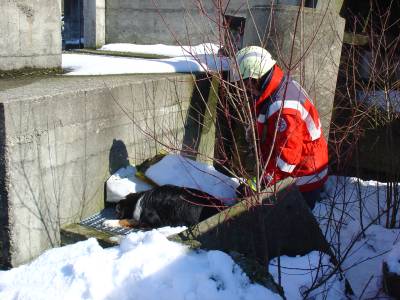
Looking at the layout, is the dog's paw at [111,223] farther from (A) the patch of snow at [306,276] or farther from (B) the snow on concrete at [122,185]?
(A) the patch of snow at [306,276]

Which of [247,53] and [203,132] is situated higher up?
[247,53]

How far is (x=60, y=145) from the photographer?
3.92 metres

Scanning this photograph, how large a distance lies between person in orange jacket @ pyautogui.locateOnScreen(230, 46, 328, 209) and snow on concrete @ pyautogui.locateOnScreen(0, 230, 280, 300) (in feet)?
4.71

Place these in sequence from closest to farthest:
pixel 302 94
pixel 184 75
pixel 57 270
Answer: pixel 57 270 < pixel 302 94 < pixel 184 75

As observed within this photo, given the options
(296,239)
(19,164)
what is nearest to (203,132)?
(296,239)

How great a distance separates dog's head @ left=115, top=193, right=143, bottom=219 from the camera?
14.4 feet

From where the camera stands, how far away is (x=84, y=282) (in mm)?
2629

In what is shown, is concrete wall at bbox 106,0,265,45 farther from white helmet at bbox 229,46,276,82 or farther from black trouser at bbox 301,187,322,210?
black trouser at bbox 301,187,322,210

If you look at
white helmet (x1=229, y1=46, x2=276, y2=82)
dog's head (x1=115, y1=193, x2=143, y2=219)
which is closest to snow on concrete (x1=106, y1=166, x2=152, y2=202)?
dog's head (x1=115, y1=193, x2=143, y2=219)

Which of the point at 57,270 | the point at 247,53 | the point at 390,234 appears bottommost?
the point at 390,234

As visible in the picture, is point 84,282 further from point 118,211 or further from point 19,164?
point 118,211

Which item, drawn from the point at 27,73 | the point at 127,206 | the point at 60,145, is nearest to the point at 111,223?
the point at 127,206

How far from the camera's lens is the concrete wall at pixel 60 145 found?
139 inches

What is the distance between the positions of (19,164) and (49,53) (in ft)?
6.64
